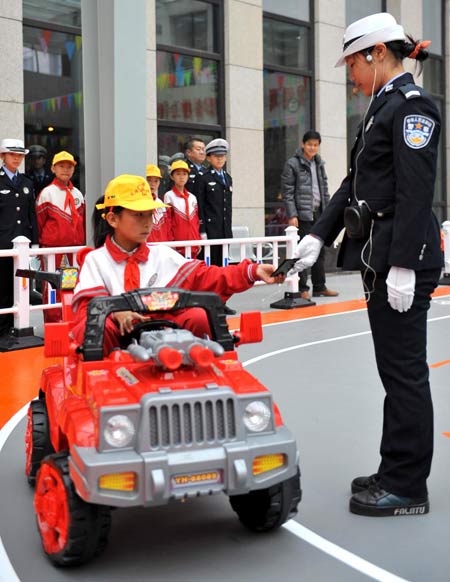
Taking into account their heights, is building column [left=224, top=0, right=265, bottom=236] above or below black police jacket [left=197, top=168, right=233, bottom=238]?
above

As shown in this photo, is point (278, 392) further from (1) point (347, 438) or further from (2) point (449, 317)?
(2) point (449, 317)

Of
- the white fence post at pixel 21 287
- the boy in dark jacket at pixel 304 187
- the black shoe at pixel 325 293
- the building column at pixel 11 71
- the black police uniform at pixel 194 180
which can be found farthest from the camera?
the black shoe at pixel 325 293

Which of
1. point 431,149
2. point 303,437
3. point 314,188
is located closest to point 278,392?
point 303,437

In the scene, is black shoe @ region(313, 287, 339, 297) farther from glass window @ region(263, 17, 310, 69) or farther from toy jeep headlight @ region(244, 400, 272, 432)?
toy jeep headlight @ region(244, 400, 272, 432)

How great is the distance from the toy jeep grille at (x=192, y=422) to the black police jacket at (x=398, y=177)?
1.07 meters

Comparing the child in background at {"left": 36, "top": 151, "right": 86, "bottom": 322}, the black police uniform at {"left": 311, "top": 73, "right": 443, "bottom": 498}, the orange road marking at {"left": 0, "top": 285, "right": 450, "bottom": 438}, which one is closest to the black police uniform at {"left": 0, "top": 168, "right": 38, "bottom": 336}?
the child in background at {"left": 36, "top": 151, "right": 86, "bottom": 322}

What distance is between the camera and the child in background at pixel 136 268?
4.27m

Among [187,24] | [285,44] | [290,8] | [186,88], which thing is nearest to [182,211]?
[186,88]

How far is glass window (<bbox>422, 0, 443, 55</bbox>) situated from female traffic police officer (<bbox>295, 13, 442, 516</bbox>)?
18595 mm

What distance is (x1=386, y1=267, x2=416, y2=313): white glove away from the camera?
384cm

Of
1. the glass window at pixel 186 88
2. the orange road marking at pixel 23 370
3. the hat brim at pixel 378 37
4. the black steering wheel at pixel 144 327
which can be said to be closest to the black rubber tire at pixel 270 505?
the black steering wheel at pixel 144 327

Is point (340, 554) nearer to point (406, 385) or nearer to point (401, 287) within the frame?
point (406, 385)

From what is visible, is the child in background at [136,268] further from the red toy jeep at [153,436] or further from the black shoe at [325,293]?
the black shoe at [325,293]

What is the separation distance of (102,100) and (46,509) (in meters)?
5.38
